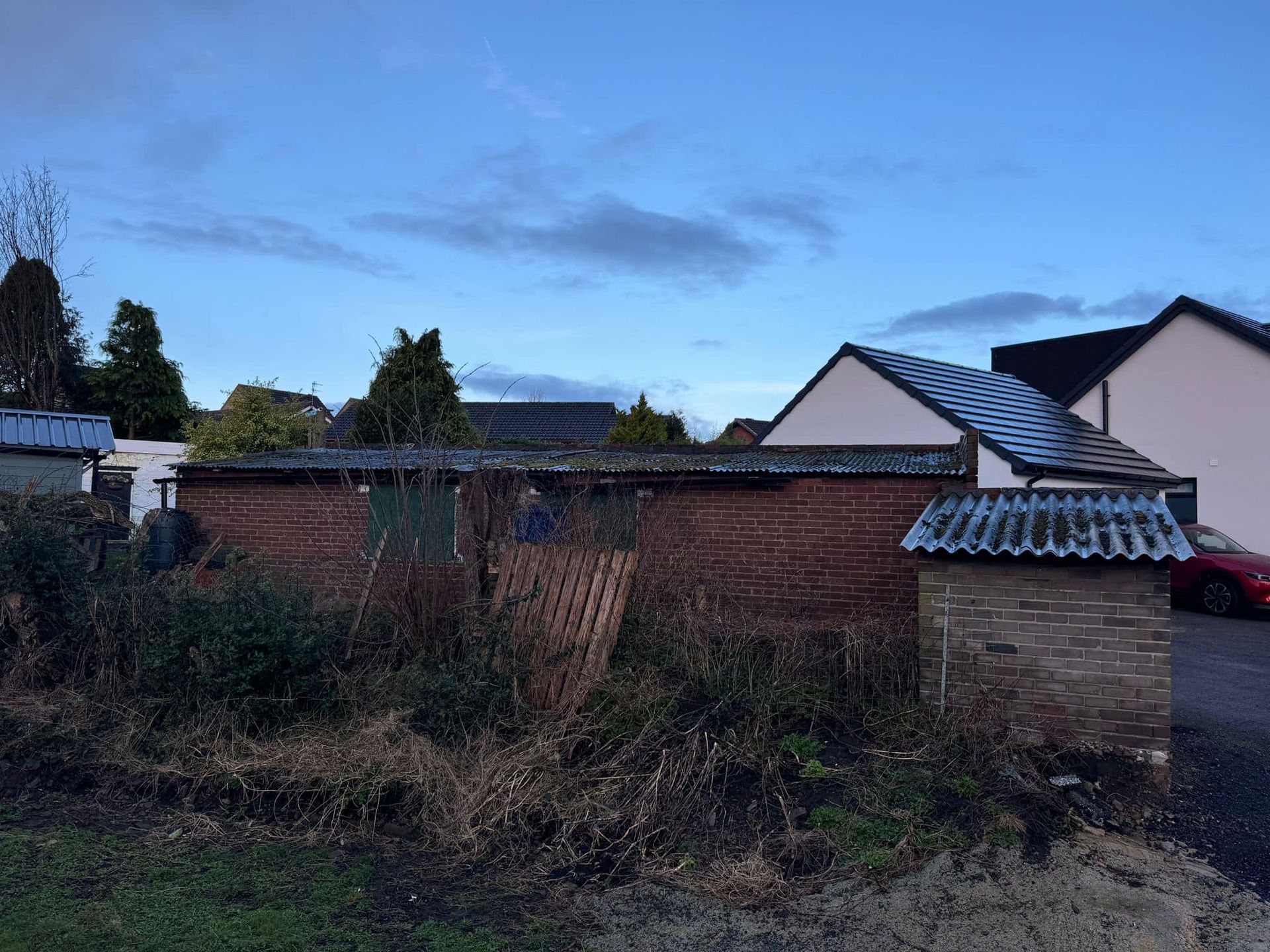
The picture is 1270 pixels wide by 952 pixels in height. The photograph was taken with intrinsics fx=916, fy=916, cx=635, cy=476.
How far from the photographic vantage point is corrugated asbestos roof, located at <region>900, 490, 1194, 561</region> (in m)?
6.10

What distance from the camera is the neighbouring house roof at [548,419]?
4025 cm

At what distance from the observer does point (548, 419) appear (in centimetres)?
4250

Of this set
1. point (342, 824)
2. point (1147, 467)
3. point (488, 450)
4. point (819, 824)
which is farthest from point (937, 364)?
point (342, 824)

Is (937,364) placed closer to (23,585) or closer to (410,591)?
(410,591)

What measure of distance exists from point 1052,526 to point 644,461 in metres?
5.74

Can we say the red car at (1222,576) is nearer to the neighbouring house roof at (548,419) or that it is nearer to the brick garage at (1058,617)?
the brick garage at (1058,617)

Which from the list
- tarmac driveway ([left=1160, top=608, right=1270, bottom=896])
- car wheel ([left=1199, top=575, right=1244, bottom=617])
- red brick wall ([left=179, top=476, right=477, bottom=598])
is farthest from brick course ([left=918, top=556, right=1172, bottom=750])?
car wheel ([left=1199, top=575, right=1244, bottom=617])

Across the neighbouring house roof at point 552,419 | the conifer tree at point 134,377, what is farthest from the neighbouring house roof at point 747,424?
the conifer tree at point 134,377

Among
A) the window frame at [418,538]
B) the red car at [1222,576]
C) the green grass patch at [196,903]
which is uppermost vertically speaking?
the window frame at [418,538]

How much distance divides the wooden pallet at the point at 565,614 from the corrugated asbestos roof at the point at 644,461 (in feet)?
6.00

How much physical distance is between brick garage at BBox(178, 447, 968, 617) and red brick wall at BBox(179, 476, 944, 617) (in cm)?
1

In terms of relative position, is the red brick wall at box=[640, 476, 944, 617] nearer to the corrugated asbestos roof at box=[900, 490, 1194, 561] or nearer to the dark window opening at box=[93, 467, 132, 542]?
the corrugated asbestos roof at box=[900, 490, 1194, 561]

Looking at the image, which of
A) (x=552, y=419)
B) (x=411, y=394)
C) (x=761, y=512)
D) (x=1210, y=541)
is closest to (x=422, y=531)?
(x=761, y=512)

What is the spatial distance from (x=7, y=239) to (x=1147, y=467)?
29754mm
